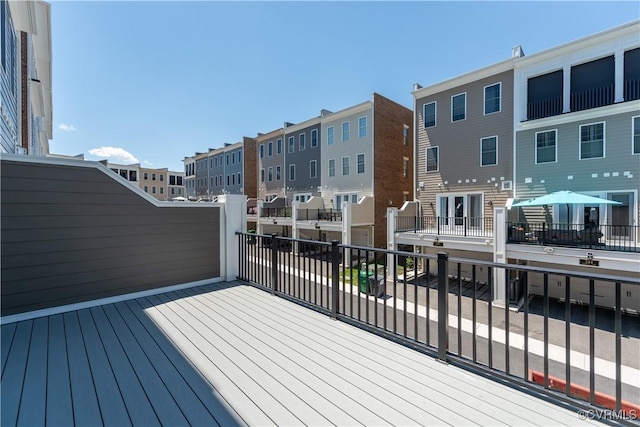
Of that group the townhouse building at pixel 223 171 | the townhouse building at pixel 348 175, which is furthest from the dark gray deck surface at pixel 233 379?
the townhouse building at pixel 223 171

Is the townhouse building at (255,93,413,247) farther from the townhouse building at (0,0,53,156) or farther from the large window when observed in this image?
the townhouse building at (0,0,53,156)

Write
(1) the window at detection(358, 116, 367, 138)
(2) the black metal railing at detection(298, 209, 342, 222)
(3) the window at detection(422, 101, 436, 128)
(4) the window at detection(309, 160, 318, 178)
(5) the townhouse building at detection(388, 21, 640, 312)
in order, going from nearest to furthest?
(5) the townhouse building at detection(388, 21, 640, 312) < (3) the window at detection(422, 101, 436, 128) < (2) the black metal railing at detection(298, 209, 342, 222) < (1) the window at detection(358, 116, 367, 138) < (4) the window at detection(309, 160, 318, 178)

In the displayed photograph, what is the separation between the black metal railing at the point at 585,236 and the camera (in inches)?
341

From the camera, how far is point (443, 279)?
2.48 meters

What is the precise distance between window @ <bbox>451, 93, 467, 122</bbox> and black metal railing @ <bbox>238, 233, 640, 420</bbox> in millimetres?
7424

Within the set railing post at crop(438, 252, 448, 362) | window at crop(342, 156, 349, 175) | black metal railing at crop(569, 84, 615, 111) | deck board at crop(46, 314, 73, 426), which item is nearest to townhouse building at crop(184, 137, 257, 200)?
window at crop(342, 156, 349, 175)

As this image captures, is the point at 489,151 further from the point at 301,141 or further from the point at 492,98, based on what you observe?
the point at 301,141

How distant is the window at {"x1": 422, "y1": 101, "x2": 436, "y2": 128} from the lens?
1426 cm

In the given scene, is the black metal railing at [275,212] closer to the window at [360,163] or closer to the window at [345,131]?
the window at [360,163]

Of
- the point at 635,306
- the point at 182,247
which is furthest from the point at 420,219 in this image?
the point at 182,247

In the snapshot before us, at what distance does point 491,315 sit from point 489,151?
1274cm

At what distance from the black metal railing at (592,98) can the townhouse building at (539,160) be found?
3 centimetres

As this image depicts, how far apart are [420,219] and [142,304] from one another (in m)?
13.0

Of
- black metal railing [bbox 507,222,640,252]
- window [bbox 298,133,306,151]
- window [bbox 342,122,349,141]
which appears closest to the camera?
black metal railing [bbox 507,222,640,252]
